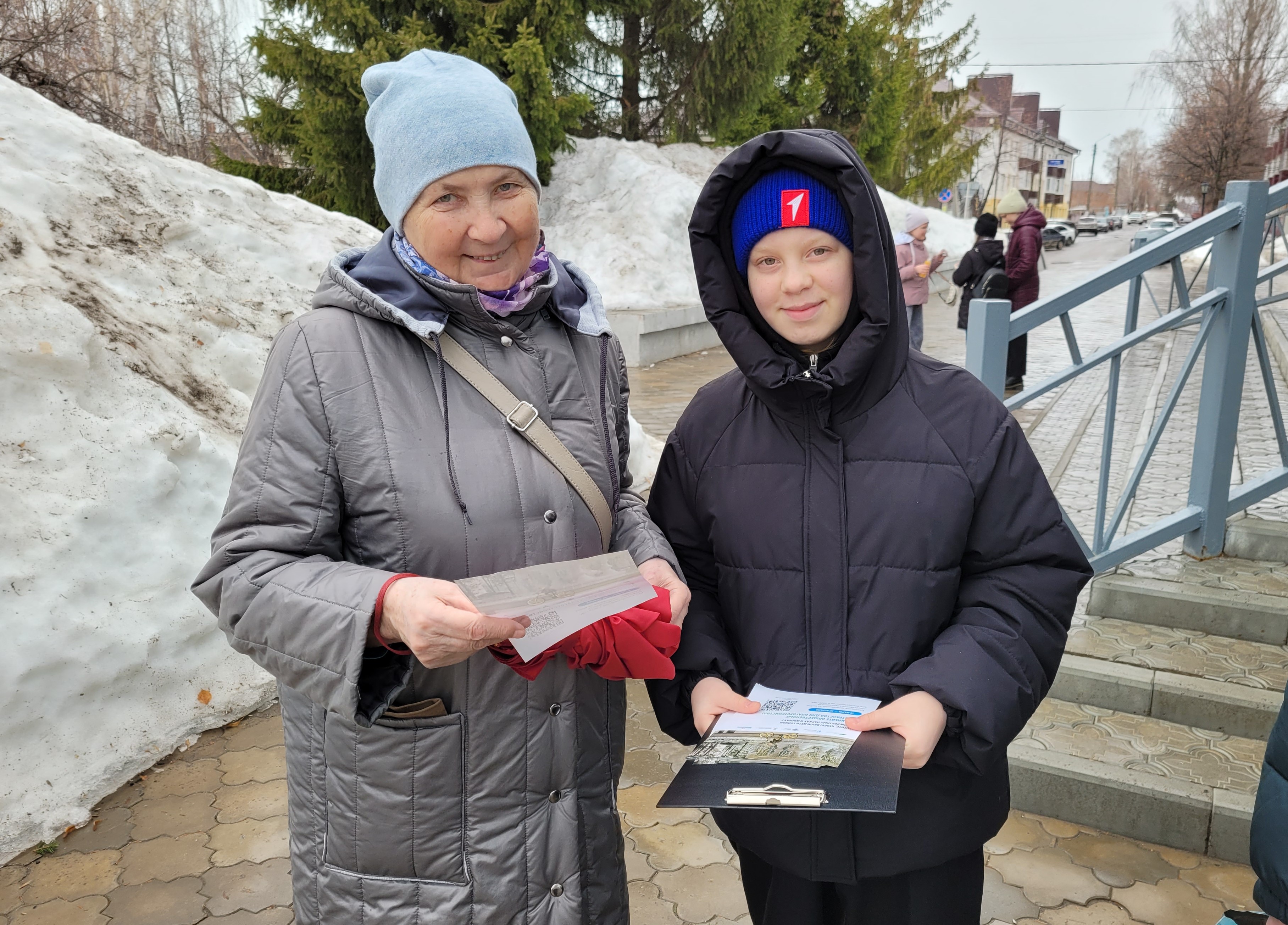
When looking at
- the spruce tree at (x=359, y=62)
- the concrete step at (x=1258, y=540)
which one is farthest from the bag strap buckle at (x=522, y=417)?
the spruce tree at (x=359, y=62)

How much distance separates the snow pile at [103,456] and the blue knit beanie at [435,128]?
2424 millimetres

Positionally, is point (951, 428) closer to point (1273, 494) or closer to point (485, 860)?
point (485, 860)

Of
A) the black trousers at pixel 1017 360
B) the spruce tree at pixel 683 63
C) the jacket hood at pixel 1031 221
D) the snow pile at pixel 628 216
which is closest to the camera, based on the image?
the black trousers at pixel 1017 360

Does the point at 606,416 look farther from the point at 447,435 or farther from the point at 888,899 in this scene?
the point at 888,899

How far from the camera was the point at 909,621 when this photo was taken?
1.56 meters

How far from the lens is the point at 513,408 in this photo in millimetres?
1530

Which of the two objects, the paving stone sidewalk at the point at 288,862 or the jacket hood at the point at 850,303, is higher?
the jacket hood at the point at 850,303

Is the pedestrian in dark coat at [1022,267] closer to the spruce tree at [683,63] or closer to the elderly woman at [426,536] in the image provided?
the spruce tree at [683,63]

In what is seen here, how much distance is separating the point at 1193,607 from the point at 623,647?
3155mm

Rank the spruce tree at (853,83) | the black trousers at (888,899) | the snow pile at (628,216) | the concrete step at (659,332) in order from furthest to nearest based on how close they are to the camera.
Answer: the spruce tree at (853,83) < the snow pile at (628,216) < the concrete step at (659,332) < the black trousers at (888,899)

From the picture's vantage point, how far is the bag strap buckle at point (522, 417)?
1.52m

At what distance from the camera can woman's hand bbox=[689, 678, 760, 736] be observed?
1.56m

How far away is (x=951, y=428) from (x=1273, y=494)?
3574 millimetres

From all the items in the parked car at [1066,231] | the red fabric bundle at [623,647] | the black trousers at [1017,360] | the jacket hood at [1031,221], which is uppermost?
the parked car at [1066,231]
